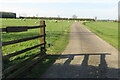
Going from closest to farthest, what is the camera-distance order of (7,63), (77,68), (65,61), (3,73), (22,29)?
1. (3,73)
2. (22,29)
3. (77,68)
4. (7,63)
5. (65,61)

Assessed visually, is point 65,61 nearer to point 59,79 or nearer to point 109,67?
point 109,67

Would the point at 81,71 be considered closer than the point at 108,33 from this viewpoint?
Yes

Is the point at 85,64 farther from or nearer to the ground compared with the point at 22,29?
nearer to the ground

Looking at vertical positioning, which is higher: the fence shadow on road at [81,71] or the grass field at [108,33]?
the grass field at [108,33]

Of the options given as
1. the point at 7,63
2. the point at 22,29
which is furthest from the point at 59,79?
the point at 7,63

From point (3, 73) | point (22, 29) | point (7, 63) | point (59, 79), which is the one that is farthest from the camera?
point (7, 63)

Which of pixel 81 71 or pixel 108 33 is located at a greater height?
pixel 108 33

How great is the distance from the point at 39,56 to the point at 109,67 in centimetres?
313

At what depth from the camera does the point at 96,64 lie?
7668mm

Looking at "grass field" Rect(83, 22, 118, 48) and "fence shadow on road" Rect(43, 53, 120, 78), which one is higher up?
"grass field" Rect(83, 22, 118, 48)

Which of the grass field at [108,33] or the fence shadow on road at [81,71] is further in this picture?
the grass field at [108,33]

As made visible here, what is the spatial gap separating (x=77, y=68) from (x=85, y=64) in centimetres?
76

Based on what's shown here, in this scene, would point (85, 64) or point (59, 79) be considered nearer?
point (59, 79)

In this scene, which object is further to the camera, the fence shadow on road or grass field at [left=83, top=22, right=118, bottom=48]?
grass field at [left=83, top=22, right=118, bottom=48]
